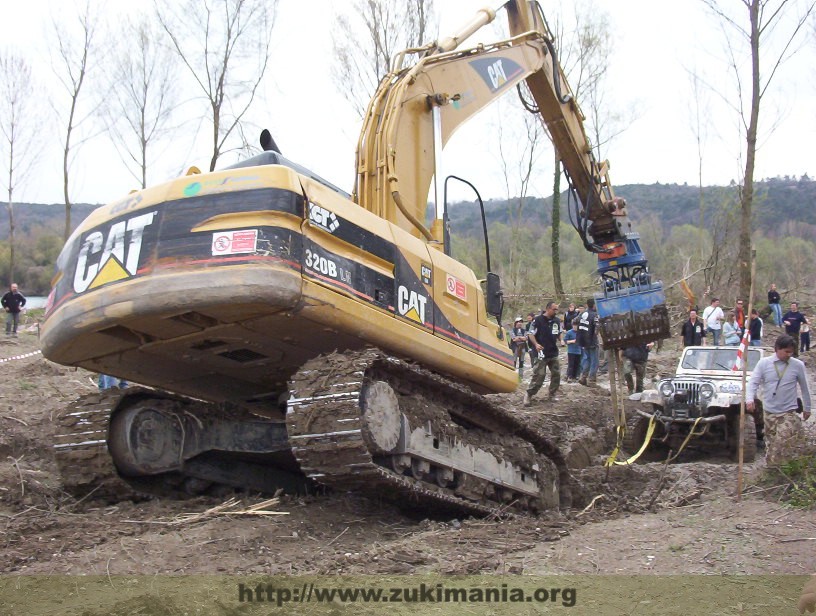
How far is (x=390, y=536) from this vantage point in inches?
244

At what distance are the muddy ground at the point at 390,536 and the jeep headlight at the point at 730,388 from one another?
3.78 m

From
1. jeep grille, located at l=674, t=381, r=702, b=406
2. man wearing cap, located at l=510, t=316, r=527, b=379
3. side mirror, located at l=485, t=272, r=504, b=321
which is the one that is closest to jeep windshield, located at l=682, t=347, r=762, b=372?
jeep grille, located at l=674, t=381, r=702, b=406

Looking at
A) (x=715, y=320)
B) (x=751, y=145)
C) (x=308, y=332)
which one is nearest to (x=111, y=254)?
(x=308, y=332)

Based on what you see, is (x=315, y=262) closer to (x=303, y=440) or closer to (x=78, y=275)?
(x=303, y=440)

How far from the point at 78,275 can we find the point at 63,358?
0.78 metres

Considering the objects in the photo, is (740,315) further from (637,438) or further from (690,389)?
(637,438)

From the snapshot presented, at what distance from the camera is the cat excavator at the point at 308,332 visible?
5840 mm

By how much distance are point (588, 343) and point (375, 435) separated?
11806 mm

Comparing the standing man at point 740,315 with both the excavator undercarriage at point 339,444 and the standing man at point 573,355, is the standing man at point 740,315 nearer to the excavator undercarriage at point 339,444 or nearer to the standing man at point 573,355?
the standing man at point 573,355

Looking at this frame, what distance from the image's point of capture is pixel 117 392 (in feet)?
24.3

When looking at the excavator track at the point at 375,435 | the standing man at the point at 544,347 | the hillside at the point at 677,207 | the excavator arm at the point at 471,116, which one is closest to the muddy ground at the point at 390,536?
the excavator track at the point at 375,435

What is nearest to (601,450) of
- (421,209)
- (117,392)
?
(421,209)

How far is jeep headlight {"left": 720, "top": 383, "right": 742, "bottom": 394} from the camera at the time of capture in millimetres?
12191

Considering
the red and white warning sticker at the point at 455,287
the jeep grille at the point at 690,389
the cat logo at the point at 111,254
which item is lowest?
the jeep grille at the point at 690,389
